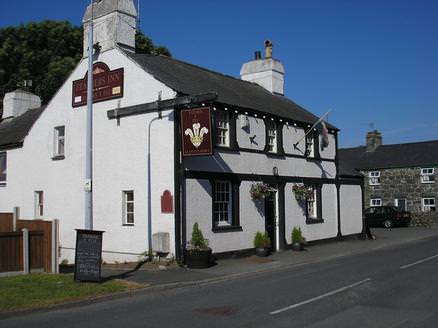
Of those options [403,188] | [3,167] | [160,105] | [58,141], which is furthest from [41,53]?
[403,188]

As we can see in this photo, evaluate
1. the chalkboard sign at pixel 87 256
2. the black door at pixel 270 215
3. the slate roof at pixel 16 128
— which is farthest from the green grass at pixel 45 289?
the slate roof at pixel 16 128

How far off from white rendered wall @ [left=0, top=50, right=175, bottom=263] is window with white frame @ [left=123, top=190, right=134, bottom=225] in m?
0.18

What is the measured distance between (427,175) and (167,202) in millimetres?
31435

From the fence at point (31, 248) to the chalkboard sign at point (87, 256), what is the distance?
192cm

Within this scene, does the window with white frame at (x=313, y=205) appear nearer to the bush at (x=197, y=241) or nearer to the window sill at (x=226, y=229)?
the window sill at (x=226, y=229)

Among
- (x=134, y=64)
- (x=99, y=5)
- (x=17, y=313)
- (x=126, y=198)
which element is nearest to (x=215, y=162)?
(x=126, y=198)

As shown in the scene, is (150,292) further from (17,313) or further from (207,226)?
(207,226)

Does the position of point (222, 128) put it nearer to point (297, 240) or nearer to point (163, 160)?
point (163, 160)

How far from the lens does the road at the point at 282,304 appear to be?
8.58 meters

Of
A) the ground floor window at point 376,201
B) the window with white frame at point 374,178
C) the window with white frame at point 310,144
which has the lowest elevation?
the ground floor window at point 376,201

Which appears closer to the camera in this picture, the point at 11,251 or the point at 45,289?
the point at 45,289

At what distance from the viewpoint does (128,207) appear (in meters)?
18.2

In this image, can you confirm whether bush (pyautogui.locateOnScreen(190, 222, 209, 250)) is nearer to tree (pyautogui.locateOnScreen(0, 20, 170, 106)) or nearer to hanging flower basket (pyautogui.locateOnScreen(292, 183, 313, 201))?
hanging flower basket (pyautogui.locateOnScreen(292, 183, 313, 201))

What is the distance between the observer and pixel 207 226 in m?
17.3
